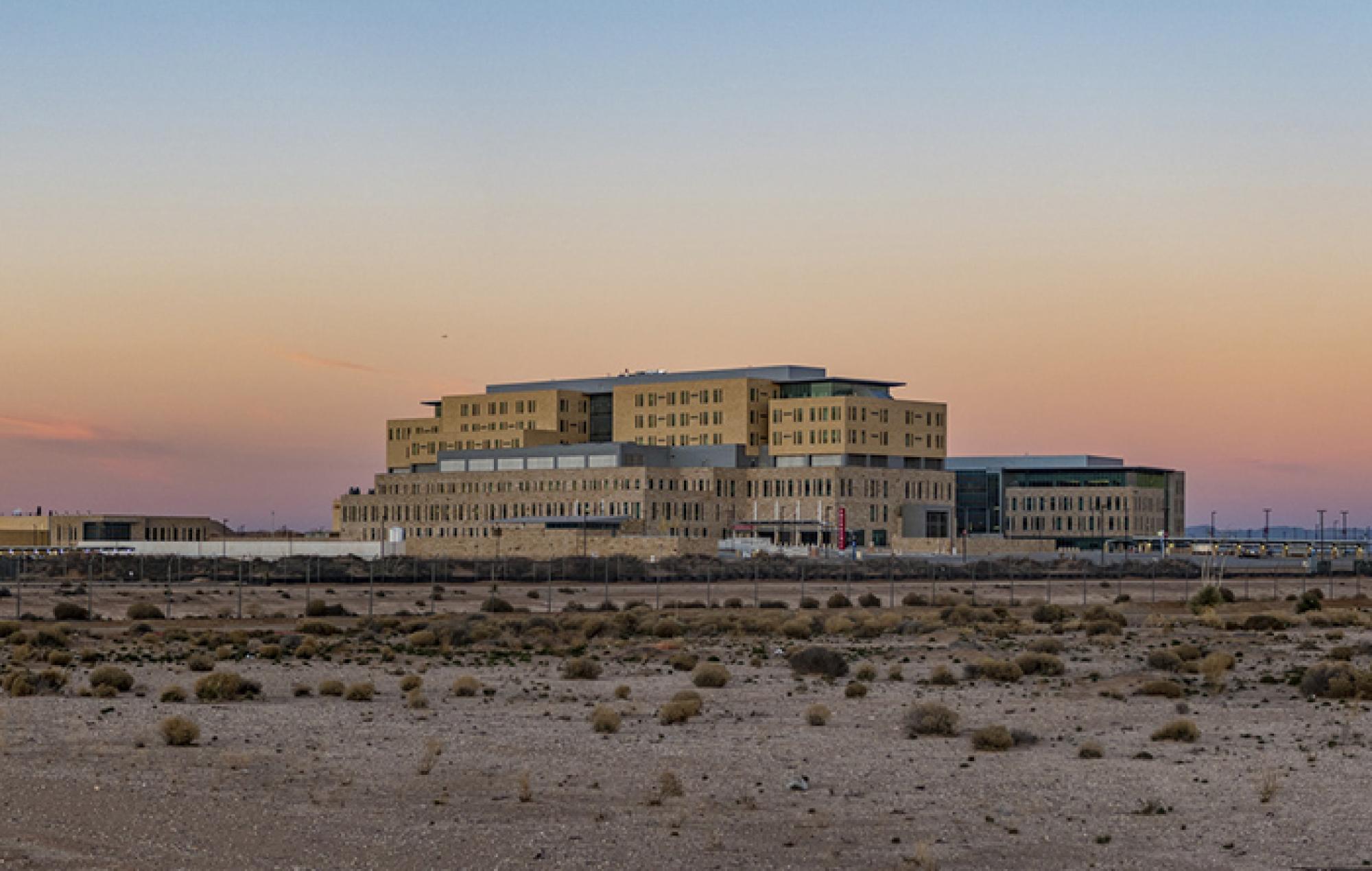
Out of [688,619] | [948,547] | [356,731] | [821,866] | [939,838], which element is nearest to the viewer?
[821,866]

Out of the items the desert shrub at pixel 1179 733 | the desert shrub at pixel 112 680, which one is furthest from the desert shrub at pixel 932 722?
the desert shrub at pixel 112 680

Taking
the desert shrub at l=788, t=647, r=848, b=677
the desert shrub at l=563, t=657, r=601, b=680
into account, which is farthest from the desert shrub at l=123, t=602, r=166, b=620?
the desert shrub at l=788, t=647, r=848, b=677

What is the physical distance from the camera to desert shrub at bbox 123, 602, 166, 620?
268 ft

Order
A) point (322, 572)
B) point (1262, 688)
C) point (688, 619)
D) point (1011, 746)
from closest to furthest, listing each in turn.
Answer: point (1011, 746)
point (1262, 688)
point (688, 619)
point (322, 572)

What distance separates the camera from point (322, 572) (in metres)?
144

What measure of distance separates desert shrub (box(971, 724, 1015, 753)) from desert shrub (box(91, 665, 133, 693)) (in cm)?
2114

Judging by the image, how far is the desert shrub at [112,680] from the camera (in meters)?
42.7

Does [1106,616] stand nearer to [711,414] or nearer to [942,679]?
[942,679]

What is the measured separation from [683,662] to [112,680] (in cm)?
1659

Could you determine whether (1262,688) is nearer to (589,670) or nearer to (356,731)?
(589,670)

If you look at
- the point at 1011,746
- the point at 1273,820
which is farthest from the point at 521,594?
the point at 1273,820

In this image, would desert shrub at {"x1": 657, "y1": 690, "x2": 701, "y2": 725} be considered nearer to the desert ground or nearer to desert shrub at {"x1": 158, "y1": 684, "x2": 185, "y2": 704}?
the desert ground

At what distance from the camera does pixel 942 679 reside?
153 feet

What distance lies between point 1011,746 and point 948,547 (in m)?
154
